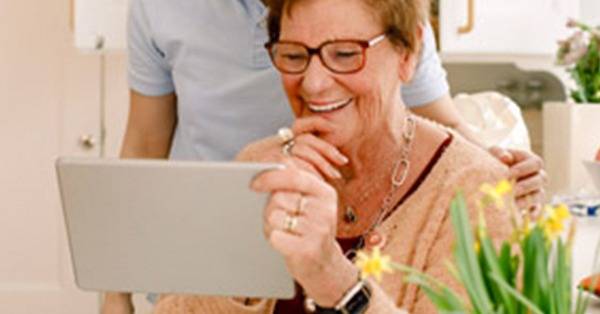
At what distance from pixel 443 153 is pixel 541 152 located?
4.63ft

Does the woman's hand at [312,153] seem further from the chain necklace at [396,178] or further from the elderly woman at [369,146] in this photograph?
the chain necklace at [396,178]

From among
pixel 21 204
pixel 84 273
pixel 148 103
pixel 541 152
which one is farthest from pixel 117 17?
pixel 84 273

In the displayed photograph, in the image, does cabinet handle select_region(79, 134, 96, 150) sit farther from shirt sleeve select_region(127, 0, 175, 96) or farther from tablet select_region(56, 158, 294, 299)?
tablet select_region(56, 158, 294, 299)

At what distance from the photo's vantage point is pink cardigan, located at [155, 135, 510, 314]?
1.35 meters

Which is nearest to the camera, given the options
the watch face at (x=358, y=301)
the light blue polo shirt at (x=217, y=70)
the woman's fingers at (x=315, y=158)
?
the watch face at (x=358, y=301)

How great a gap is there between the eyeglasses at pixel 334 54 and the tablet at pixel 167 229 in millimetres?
343

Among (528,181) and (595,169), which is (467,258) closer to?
(528,181)

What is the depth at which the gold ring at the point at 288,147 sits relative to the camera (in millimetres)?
1306

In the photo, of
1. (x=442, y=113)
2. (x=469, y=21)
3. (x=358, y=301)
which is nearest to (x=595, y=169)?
(x=442, y=113)

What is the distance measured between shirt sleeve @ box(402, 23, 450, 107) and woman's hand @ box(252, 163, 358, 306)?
2.36 feet

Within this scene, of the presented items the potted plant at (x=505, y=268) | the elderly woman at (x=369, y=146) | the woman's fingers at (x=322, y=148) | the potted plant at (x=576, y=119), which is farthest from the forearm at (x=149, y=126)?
the potted plant at (x=505, y=268)

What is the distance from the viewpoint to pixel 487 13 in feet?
8.09

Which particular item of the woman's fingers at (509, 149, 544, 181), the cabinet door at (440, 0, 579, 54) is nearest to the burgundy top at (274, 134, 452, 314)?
the woman's fingers at (509, 149, 544, 181)

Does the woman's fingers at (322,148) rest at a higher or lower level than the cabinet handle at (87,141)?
higher
